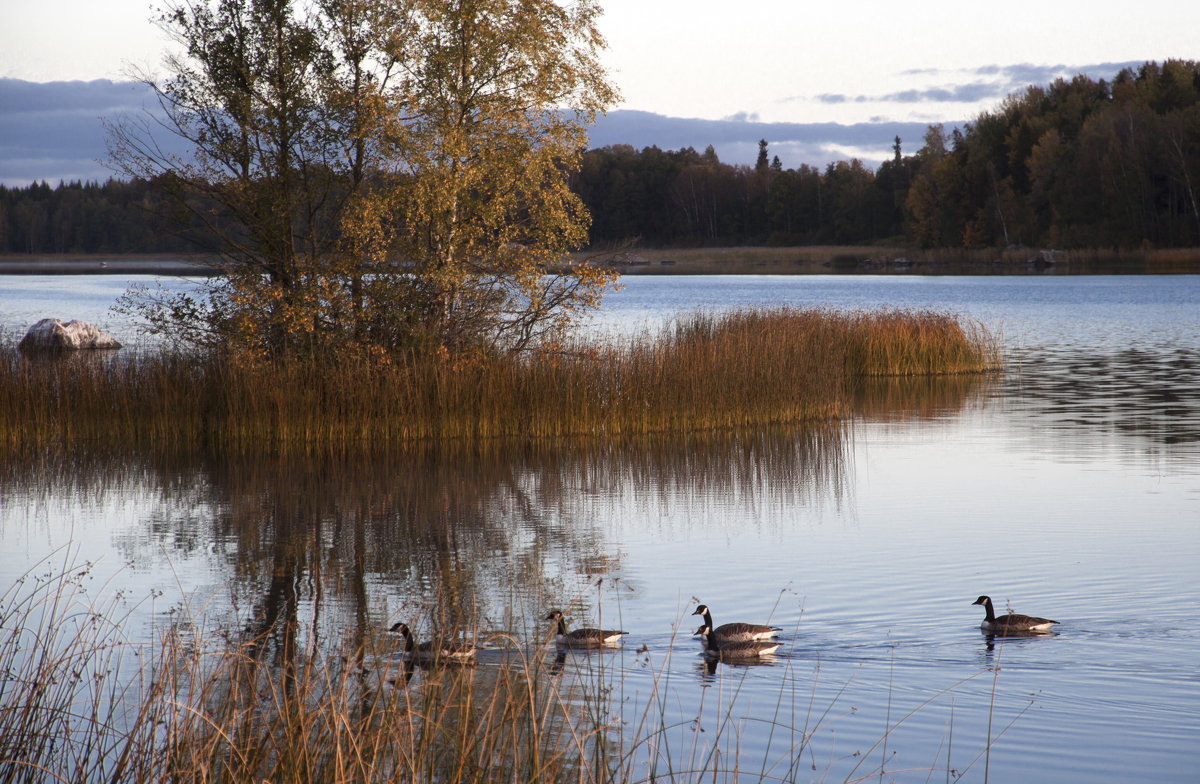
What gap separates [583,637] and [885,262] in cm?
8389

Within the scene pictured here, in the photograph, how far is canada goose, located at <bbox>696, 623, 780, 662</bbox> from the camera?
6137 millimetres

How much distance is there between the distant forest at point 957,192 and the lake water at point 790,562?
37605 millimetres

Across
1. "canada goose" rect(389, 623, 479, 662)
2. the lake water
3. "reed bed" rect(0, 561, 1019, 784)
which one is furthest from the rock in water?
"canada goose" rect(389, 623, 479, 662)

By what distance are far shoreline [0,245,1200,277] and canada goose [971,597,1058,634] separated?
2121 inches

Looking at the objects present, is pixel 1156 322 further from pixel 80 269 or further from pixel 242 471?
pixel 80 269

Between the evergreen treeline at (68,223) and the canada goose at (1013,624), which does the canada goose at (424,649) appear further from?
the evergreen treeline at (68,223)

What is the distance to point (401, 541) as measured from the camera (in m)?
9.12

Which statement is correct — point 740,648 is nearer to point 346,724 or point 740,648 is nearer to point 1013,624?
point 1013,624

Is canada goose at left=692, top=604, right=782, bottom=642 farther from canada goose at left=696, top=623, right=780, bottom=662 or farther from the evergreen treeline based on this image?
the evergreen treeline

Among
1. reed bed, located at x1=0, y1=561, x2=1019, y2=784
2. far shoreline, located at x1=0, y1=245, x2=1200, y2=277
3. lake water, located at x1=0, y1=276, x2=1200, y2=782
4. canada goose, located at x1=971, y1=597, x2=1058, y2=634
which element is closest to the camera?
reed bed, located at x1=0, y1=561, x2=1019, y2=784

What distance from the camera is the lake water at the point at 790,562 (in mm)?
5238

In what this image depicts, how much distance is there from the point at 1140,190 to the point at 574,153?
212ft

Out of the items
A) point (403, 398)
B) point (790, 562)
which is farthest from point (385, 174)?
point (790, 562)

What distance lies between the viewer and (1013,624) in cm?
636
